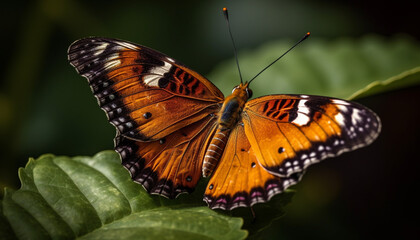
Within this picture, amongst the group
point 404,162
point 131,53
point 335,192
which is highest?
point 131,53

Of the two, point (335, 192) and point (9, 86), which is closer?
point (9, 86)

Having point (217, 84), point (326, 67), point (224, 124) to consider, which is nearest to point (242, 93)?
point (224, 124)

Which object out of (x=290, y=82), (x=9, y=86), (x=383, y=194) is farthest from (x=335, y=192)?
(x=9, y=86)

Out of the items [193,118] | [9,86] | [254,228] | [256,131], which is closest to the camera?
[254,228]

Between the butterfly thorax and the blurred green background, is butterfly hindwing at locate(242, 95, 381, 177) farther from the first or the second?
the blurred green background

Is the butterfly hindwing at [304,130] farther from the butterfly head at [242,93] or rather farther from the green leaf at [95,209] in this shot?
the green leaf at [95,209]

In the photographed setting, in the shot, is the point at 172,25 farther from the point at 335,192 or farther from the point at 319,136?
the point at 319,136

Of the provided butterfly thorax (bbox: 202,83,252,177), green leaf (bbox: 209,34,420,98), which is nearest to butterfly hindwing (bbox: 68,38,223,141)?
butterfly thorax (bbox: 202,83,252,177)
